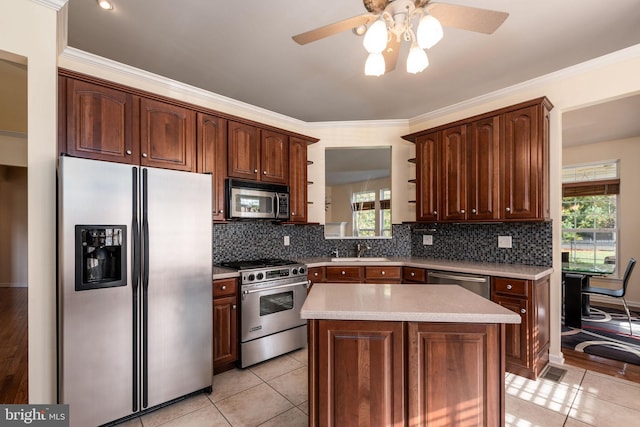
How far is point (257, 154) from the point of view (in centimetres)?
324

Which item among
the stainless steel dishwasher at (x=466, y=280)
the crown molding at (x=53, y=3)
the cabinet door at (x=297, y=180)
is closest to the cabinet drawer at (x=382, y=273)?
the stainless steel dishwasher at (x=466, y=280)

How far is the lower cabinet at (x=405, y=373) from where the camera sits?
1.38 meters

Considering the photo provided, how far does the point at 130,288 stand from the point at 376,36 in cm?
210

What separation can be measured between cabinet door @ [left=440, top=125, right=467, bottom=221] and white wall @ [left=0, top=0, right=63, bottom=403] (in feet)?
11.0

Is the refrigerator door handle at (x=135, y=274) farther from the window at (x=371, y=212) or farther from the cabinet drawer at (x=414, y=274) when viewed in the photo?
the window at (x=371, y=212)

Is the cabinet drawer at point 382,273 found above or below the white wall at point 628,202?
below

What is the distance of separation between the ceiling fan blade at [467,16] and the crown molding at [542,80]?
1.96m

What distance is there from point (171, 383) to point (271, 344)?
94 cm

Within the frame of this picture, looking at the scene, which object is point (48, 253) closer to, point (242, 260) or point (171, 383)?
point (171, 383)

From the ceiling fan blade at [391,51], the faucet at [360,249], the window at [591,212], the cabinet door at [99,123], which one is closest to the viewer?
the ceiling fan blade at [391,51]

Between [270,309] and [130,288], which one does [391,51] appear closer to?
[130,288]

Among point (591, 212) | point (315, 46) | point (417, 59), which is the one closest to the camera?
point (417, 59)

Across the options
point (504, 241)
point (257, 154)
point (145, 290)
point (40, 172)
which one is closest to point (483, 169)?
point (504, 241)
